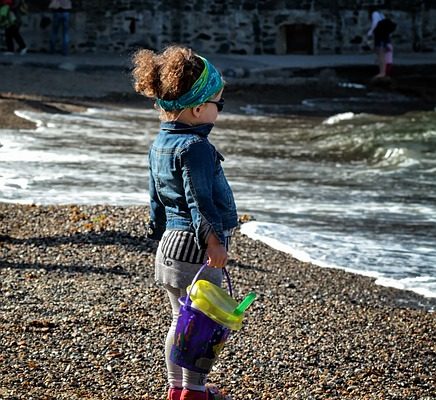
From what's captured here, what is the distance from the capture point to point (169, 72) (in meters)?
4.88

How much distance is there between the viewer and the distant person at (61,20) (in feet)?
84.1

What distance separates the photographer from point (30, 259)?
306 inches

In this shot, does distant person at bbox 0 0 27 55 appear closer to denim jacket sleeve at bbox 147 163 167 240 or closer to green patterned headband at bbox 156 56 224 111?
denim jacket sleeve at bbox 147 163 167 240

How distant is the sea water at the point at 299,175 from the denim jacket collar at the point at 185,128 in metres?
3.21

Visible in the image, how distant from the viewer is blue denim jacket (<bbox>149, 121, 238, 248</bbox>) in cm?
476

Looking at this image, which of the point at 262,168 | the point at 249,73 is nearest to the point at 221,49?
the point at 249,73

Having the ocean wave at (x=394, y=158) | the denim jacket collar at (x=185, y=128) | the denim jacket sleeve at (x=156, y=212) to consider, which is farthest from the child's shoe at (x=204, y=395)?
the ocean wave at (x=394, y=158)

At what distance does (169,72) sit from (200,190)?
1.68 ft

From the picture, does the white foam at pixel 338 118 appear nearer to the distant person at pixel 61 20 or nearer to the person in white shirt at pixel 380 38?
the person in white shirt at pixel 380 38

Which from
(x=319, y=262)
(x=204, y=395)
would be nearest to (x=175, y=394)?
(x=204, y=395)

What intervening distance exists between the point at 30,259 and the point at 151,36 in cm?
1967

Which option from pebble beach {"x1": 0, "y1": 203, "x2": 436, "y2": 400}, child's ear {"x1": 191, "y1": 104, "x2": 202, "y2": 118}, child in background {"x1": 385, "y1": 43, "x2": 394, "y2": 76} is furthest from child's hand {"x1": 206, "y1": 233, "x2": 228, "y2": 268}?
child in background {"x1": 385, "y1": 43, "x2": 394, "y2": 76}

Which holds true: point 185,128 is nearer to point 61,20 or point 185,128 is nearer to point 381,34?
point 381,34

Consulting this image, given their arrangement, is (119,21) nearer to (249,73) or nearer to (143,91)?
(249,73)
